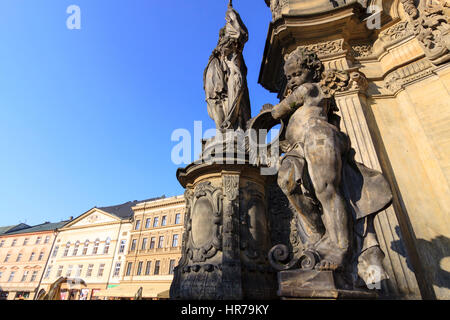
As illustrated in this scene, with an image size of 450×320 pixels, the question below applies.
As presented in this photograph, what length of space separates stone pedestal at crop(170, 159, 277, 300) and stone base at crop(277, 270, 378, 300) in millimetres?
1437

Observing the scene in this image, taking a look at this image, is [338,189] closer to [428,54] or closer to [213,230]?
[213,230]

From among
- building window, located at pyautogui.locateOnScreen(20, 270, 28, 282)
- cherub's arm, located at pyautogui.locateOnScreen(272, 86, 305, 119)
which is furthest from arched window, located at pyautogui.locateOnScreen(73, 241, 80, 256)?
cherub's arm, located at pyautogui.locateOnScreen(272, 86, 305, 119)

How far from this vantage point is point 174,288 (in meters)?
3.93

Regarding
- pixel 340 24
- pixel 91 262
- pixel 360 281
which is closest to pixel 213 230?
pixel 360 281

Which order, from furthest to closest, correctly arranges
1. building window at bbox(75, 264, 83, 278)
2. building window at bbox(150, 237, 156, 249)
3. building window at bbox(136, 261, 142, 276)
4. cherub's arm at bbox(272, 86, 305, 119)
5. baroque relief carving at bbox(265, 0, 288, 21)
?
building window at bbox(75, 264, 83, 278), building window at bbox(150, 237, 156, 249), building window at bbox(136, 261, 142, 276), baroque relief carving at bbox(265, 0, 288, 21), cherub's arm at bbox(272, 86, 305, 119)

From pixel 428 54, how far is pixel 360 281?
4.20 meters

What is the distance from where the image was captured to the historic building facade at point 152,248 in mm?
27156

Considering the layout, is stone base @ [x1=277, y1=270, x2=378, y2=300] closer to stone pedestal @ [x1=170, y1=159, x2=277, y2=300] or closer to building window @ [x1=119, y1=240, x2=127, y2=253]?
stone pedestal @ [x1=170, y1=159, x2=277, y2=300]

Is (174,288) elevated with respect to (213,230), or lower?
lower

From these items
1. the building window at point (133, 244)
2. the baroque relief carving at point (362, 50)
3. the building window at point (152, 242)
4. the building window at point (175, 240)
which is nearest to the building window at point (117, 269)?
the building window at point (133, 244)

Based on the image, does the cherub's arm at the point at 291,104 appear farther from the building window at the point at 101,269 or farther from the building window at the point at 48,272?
the building window at the point at 48,272

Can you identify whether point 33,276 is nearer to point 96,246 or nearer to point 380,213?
point 96,246

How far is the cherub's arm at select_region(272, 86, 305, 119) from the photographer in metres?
2.74

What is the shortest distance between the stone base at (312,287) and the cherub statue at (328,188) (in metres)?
0.10
